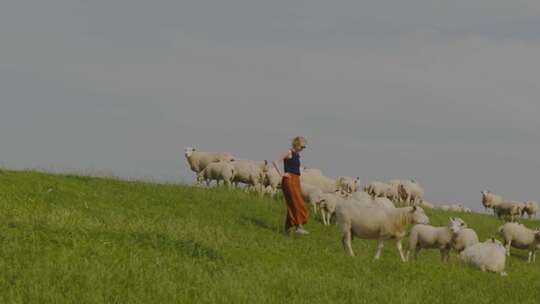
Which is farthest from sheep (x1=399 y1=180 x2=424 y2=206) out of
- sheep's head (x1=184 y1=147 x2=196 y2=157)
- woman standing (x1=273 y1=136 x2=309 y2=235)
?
woman standing (x1=273 y1=136 x2=309 y2=235)

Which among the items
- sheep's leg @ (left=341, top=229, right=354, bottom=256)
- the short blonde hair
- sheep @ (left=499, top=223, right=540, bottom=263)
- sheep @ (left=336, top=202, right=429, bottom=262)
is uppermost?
the short blonde hair

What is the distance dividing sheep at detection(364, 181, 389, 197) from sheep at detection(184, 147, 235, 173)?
9.33 m

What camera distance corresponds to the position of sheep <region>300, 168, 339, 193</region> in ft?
104

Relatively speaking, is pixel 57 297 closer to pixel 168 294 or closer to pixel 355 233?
pixel 168 294

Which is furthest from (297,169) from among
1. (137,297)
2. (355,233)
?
(137,297)

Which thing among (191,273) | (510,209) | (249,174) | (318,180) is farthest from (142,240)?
(510,209)

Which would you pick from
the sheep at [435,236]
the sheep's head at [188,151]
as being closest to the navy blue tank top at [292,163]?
the sheep at [435,236]

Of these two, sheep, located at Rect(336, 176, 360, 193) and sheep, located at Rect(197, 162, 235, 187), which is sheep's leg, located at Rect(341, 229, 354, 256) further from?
sheep, located at Rect(336, 176, 360, 193)

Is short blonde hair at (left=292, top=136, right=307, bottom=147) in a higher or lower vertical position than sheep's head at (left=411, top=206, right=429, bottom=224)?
higher

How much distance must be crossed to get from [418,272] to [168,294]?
625 cm

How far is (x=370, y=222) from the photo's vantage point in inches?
655

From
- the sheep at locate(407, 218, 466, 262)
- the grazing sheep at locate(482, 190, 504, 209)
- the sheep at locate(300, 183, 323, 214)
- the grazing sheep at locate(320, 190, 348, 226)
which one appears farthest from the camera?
the grazing sheep at locate(482, 190, 504, 209)

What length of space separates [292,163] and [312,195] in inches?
274

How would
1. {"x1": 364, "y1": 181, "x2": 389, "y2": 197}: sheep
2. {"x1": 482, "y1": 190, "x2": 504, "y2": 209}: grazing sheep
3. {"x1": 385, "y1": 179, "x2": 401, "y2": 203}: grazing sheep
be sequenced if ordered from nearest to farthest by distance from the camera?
{"x1": 364, "y1": 181, "x2": 389, "y2": 197}: sheep, {"x1": 385, "y1": 179, "x2": 401, "y2": 203}: grazing sheep, {"x1": 482, "y1": 190, "x2": 504, "y2": 209}: grazing sheep
